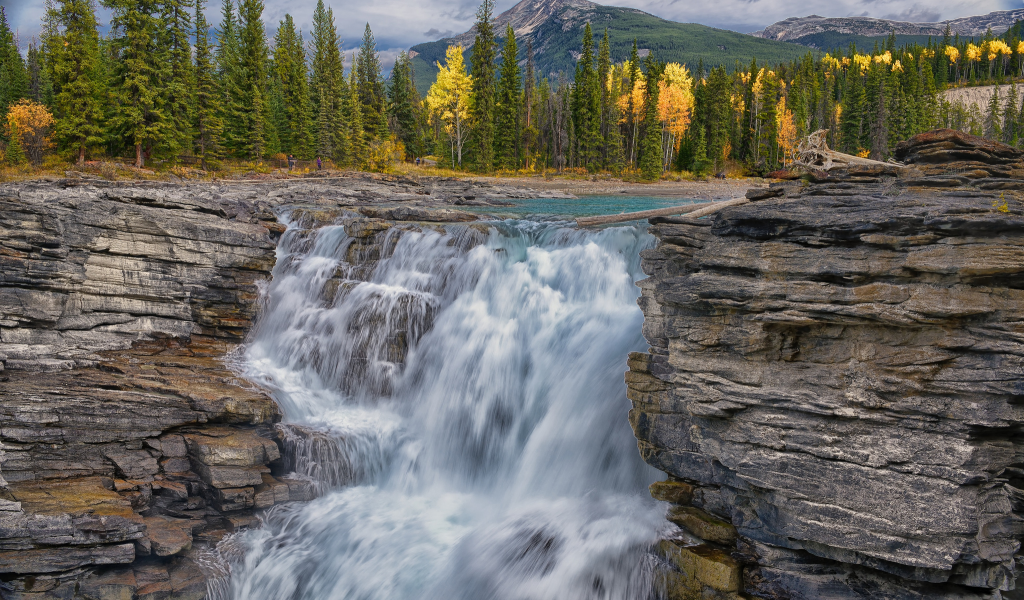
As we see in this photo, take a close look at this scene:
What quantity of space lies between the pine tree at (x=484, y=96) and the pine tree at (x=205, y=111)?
23.7m

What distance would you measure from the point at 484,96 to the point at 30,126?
37.5m

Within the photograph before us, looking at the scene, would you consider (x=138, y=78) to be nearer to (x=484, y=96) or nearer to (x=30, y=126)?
(x=30, y=126)

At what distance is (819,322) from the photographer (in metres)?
7.45

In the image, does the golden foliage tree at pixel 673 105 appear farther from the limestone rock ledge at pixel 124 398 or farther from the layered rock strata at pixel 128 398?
the limestone rock ledge at pixel 124 398

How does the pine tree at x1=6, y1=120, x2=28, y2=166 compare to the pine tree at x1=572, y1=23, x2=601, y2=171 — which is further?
the pine tree at x1=572, y1=23, x2=601, y2=171

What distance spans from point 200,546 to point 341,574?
8.00 ft

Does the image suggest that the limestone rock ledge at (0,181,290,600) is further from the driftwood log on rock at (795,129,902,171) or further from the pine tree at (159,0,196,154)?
the pine tree at (159,0,196,154)

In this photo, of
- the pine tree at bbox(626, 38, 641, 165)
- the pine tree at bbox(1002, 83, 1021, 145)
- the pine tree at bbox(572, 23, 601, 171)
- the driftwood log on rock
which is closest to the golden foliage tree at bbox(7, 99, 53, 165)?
the pine tree at bbox(572, 23, 601, 171)

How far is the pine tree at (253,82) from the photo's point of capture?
49697 mm

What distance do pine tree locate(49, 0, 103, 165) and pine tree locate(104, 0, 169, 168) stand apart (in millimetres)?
1506

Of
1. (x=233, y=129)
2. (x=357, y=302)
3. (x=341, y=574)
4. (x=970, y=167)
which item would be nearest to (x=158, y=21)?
(x=233, y=129)

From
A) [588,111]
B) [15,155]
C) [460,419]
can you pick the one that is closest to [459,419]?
[460,419]

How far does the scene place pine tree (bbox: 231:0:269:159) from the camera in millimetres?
49697

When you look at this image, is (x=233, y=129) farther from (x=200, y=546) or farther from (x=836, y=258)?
(x=836, y=258)
